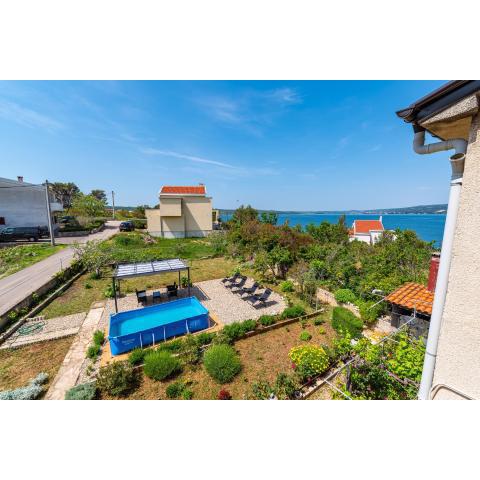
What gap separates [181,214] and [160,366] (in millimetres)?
27227

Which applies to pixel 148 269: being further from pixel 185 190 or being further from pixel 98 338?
pixel 185 190

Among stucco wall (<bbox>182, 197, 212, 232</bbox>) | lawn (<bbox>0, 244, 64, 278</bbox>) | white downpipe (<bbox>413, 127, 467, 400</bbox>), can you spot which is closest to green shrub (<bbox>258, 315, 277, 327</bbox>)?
white downpipe (<bbox>413, 127, 467, 400</bbox>)

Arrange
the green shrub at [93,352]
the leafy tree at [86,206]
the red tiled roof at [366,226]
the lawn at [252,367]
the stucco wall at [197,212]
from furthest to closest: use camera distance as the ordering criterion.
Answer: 1. the red tiled roof at [366,226]
2. the leafy tree at [86,206]
3. the stucco wall at [197,212]
4. the green shrub at [93,352]
5. the lawn at [252,367]

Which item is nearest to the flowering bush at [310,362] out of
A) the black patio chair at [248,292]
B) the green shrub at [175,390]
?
the green shrub at [175,390]

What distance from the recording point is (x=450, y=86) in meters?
2.38

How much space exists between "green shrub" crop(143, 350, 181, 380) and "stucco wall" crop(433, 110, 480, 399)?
21.4 ft

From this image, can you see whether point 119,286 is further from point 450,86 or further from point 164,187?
point 164,187

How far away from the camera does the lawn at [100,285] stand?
10.9 m

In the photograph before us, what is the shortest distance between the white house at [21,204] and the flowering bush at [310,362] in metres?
36.8

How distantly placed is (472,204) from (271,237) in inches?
577

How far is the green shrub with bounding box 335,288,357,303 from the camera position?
10.9 metres

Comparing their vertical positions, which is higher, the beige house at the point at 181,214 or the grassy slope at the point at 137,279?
the beige house at the point at 181,214

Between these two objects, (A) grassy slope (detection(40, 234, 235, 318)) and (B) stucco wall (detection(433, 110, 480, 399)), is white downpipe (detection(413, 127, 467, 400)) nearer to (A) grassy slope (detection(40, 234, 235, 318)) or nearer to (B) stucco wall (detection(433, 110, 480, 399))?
(B) stucco wall (detection(433, 110, 480, 399))

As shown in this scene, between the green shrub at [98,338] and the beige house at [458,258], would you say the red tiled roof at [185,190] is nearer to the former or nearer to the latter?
the green shrub at [98,338]
